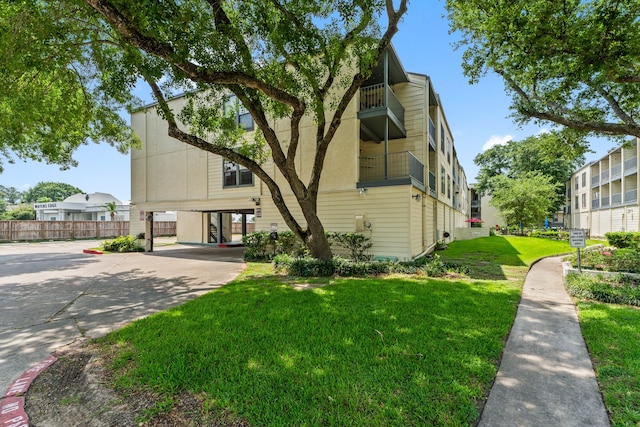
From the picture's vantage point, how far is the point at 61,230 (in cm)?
2617

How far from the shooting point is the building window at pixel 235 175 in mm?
13609

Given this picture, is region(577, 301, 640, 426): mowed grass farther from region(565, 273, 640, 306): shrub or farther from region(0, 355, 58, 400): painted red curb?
region(0, 355, 58, 400): painted red curb

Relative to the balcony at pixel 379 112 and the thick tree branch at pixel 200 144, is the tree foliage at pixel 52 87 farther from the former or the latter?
the balcony at pixel 379 112

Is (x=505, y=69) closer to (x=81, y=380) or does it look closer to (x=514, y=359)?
(x=514, y=359)

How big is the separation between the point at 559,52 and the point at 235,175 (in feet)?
40.9

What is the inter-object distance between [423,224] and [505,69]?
6353mm

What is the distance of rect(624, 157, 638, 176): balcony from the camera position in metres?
24.3

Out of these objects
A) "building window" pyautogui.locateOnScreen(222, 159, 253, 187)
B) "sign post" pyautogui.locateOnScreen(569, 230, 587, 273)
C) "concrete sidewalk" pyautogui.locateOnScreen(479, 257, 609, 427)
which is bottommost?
"concrete sidewalk" pyautogui.locateOnScreen(479, 257, 609, 427)

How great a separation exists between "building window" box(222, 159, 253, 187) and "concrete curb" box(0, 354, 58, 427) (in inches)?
416

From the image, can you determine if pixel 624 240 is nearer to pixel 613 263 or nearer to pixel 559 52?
pixel 613 263

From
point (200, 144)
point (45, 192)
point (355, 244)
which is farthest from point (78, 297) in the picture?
point (45, 192)

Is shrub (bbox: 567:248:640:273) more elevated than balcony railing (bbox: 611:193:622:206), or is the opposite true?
balcony railing (bbox: 611:193:622:206)

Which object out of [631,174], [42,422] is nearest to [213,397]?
[42,422]

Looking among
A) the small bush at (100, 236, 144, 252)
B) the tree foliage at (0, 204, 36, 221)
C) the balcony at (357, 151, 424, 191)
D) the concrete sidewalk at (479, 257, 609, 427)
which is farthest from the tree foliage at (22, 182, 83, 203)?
the concrete sidewalk at (479, 257, 609, 427)
